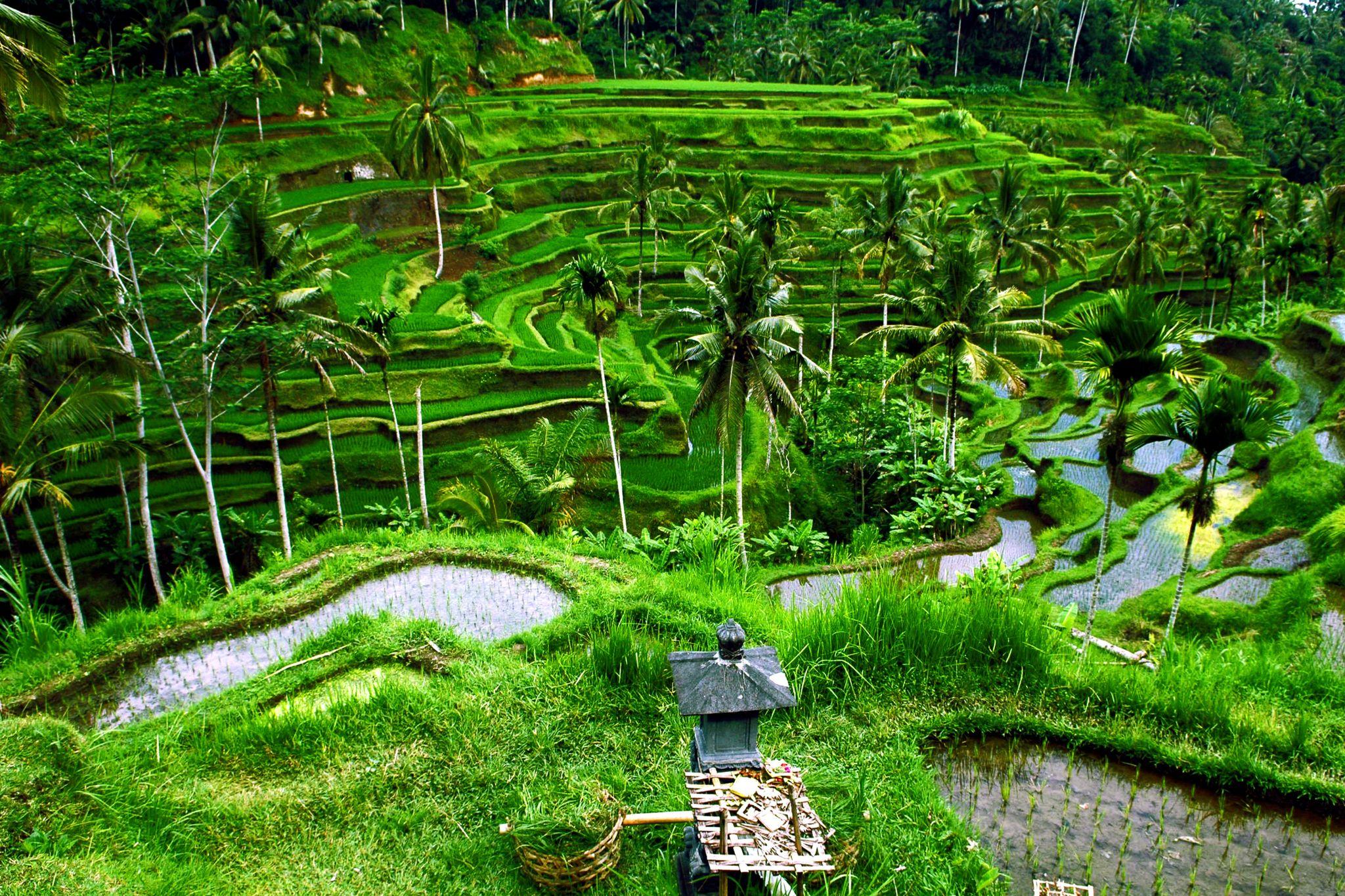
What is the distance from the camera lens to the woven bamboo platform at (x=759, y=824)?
5.05m

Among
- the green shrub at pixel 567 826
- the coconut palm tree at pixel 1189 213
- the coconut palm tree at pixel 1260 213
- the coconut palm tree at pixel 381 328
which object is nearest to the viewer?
the green shrub at pixel 567 826

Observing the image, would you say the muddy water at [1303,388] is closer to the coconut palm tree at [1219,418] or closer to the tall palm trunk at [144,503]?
the coconut palm tree at [1219,418]

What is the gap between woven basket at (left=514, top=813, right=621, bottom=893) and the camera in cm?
618

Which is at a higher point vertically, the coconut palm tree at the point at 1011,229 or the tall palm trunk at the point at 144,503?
the coconut palm tree at the point at 1011,229

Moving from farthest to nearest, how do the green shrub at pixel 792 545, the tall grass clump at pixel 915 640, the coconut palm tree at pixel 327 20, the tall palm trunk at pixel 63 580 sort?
the coconut palm tree at pixel 327 20 → the green shrub at pixel 792 545 → the tall palm trunk at pixel 63 580 → the tall grass clump at pixel 915 640

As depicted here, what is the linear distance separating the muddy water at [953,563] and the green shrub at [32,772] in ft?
26.5

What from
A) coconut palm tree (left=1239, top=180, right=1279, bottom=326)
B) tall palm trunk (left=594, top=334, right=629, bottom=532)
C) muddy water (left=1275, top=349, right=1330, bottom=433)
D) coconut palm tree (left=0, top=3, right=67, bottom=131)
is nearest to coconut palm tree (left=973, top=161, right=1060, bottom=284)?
muddy water (left=1275, top=349, right=1330, bottom=433)

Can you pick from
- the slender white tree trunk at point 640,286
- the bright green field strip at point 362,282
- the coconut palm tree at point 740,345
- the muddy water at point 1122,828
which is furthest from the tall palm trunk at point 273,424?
the slender white tree trunk at point 640,286

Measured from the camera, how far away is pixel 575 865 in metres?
6.22

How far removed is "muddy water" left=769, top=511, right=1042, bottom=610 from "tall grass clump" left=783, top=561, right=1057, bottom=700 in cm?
155

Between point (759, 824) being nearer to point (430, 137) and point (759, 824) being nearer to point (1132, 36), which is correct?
point (430, 137)

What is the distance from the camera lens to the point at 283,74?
125 ft

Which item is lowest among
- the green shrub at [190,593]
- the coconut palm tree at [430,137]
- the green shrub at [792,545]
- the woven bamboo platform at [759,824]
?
the green shrub at [792,545]

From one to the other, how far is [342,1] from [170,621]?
38438mm
